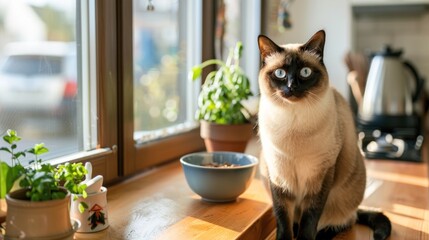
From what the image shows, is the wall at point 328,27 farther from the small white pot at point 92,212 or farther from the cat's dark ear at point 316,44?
the small white pot at point 92,212

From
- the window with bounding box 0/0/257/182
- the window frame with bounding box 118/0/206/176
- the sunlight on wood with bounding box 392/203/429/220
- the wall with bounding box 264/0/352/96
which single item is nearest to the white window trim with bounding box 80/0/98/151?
the window with bounding box 0/0/257/182

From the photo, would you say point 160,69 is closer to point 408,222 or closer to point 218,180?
point 218,180

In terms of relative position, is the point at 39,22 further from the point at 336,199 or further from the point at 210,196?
the point at 336,199

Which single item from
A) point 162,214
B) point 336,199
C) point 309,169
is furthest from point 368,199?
point 162,214

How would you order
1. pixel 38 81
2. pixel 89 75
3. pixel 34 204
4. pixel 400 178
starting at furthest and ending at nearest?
pixel 400 178 < pixel 89 75 < pixel 38 81 < pixel 34 204

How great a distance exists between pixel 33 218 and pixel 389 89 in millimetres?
1966

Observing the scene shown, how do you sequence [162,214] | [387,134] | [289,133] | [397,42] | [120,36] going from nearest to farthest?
[289,133], [162,214], [120,36], [387,134], [397,42]

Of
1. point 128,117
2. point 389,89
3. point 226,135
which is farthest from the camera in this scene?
point 389,89

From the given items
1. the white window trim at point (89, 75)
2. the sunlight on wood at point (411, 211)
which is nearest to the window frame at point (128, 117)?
the white window trim at point (89, 75)

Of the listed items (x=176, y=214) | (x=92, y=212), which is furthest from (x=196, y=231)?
(x=92, y=212)

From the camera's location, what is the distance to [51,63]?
1373 mm

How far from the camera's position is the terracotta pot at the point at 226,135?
69.5 inches

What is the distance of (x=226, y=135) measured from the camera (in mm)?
1767

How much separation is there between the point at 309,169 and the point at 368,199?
0.50 meters
